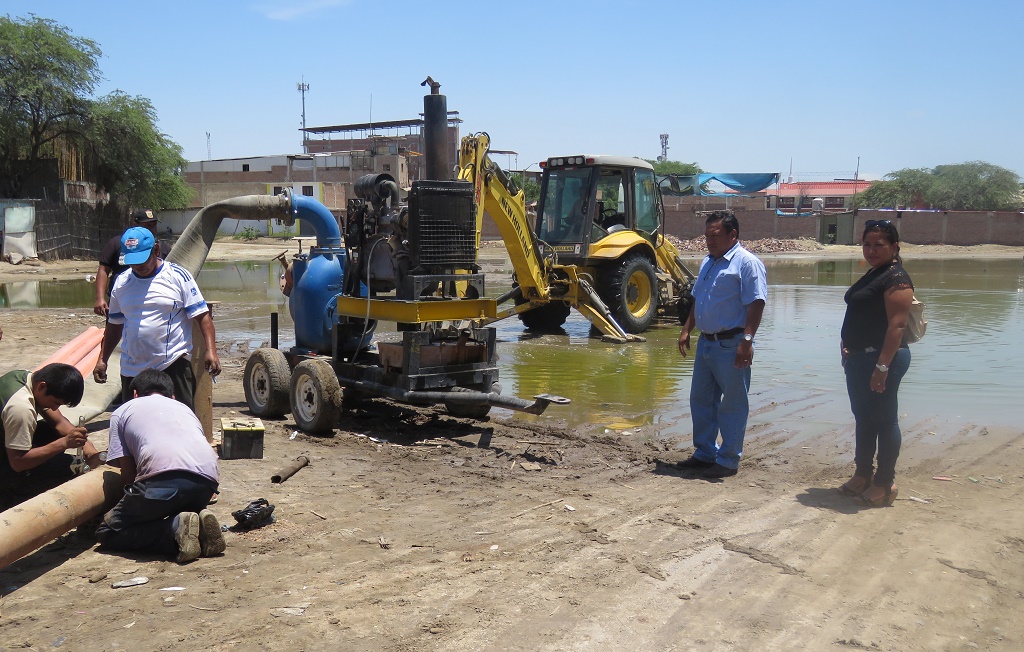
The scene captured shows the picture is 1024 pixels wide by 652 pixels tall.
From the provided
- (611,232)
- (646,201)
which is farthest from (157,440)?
(646,201)

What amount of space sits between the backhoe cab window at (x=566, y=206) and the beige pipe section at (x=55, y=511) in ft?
33.7

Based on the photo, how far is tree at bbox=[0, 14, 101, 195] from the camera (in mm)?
30719

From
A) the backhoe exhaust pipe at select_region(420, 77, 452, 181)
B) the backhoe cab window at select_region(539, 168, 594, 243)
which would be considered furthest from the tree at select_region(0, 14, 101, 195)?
the backhoe exhaust pipe at select_region(420, 77, 452, 181)

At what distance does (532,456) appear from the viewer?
6.77 metres

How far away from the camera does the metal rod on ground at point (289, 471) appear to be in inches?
231

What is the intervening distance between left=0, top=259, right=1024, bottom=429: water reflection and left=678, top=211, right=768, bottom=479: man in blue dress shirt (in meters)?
1.41

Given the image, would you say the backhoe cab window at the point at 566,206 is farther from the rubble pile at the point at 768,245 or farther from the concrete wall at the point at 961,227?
the concrete wall at the point at 961,227

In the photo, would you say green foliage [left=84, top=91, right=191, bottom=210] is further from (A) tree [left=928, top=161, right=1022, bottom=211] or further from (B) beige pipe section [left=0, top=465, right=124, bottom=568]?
(A) tree [left=928, top=161, right=1022, bottom=211]

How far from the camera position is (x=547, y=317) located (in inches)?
588

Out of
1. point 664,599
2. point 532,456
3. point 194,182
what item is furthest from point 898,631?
point 194,182

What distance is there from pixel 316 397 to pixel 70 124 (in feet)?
102

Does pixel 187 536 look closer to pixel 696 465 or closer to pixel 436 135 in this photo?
pixel 696 465

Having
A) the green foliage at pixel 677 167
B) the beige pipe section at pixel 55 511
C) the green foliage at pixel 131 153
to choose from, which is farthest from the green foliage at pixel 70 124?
the green foliage at pixel 677 167

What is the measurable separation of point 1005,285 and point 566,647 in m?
22.7
